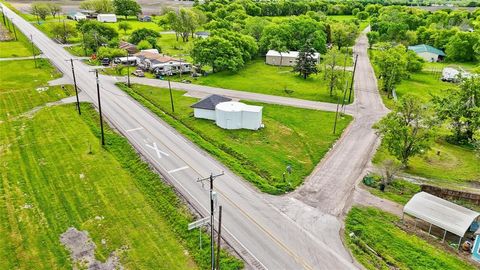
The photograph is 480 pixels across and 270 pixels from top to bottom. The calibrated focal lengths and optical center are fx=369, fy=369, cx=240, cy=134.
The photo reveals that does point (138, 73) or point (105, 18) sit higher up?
point (105, 18)

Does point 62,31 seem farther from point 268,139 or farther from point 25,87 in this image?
point 268,139

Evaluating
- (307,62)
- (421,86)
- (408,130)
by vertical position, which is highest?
(307,62)

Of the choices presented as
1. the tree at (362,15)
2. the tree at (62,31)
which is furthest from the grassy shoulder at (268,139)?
the tree at (362,15)

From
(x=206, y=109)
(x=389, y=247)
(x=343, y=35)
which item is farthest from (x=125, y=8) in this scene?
(x=389, y=247)

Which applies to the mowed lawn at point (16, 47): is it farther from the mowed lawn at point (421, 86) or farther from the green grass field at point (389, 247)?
the green grass field at point (389, 247)

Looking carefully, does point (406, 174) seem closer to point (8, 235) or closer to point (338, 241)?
point (338, 241)

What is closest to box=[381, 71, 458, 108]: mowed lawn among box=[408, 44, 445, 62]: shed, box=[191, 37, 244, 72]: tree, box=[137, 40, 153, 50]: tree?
box=[408, 44, 445, 62]: shed
